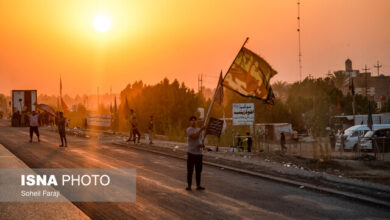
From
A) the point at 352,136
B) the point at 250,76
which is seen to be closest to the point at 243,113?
the point at 250,76

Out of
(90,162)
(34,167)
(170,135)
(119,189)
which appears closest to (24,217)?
(119,189)

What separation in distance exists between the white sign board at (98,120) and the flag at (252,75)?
57.6ft

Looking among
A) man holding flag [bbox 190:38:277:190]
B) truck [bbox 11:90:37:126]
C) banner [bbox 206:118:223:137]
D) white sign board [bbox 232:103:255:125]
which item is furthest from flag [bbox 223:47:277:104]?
truck [bbox 11:90:37:126]

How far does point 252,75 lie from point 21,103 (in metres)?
40.3

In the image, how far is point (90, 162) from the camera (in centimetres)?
1559

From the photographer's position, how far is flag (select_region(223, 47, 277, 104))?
1619cm

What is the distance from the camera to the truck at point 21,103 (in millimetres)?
48875

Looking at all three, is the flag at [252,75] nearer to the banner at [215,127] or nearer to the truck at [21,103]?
the banner at [215,127]

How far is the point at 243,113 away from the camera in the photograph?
72.1 ft

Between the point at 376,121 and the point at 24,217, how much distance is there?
1815 inches

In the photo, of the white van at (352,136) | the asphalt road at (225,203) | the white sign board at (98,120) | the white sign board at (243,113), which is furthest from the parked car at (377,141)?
the white sign board at (98,120)

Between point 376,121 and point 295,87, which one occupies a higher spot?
point 295,87

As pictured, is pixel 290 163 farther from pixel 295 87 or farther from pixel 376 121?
pixel 295 87

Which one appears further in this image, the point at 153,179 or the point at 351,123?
the point at 351,123
